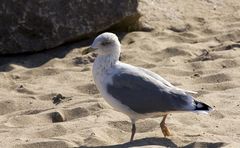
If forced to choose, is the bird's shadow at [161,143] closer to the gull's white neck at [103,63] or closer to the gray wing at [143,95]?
the gray wing at [143,95]

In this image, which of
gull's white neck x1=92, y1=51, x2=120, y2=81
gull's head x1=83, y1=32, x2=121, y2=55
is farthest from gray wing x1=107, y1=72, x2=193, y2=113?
gull's head x1=83, y1=32, x2=121, y2=55

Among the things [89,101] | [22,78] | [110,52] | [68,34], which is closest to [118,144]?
[110,52]

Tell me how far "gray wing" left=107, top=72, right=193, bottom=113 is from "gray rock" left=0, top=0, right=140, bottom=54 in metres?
2.88

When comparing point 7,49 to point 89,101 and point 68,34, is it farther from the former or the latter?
point 89,101

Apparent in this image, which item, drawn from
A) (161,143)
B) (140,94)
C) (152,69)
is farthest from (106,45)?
(152,69)

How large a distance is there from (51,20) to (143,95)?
121 inches

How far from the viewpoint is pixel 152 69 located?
748 centimetres

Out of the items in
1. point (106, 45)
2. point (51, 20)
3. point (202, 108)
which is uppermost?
point (106, 45)

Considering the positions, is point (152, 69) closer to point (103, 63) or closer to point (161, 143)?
point (103, 63)

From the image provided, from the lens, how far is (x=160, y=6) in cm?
937

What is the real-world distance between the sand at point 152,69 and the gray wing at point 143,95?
0.26m

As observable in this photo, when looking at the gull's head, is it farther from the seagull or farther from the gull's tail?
the gull's tail

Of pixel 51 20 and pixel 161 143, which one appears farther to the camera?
pixel 51 20

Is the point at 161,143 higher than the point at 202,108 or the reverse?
the reverse
